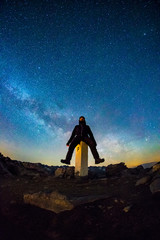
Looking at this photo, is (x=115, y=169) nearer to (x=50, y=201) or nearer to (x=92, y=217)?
(x=50, y=201)

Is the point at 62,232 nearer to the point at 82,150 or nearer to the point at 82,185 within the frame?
A: the point at 82,185

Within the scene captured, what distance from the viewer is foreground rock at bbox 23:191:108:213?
143 inches

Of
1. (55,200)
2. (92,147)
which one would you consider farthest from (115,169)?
(55,200)

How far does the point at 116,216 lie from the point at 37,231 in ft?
5.27

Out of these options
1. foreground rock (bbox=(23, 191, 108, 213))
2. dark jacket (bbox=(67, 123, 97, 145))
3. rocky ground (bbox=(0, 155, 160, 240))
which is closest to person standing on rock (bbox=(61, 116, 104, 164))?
dark jacket (bbox=(67, 123, 97, 145))

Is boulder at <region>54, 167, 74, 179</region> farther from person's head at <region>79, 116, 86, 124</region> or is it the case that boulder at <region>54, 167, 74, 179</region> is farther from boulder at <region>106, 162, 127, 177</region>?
person's head at <region>79, 116, 86, 124</region>

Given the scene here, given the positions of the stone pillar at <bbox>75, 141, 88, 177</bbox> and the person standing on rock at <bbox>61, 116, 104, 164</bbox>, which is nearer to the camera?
the stone pillar at <bbox>75, 141, 88, 177</bbox>

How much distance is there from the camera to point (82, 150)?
6223 mm

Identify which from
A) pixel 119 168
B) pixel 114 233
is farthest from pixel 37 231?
pixel 119 168

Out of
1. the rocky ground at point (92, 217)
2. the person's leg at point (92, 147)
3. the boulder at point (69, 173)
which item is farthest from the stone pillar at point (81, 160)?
the rocky ground at point (92, 217)

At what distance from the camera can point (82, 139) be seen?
6.55 metres

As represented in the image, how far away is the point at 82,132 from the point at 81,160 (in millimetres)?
1280

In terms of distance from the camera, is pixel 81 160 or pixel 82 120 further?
pixel 82 120

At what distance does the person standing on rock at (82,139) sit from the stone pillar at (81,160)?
0.83 feet
